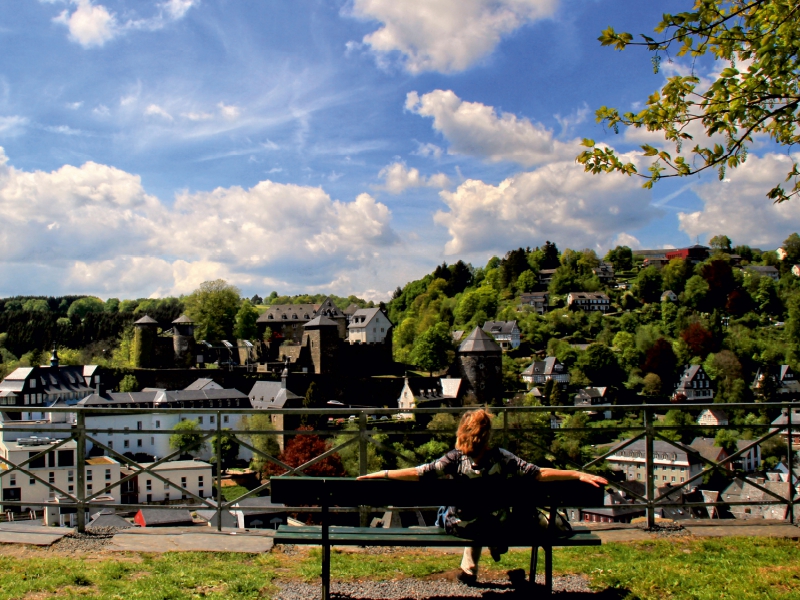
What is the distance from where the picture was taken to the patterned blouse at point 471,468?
134 inches

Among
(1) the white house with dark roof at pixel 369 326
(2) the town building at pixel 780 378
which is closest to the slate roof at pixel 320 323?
(1) the white house with dark roof at pixel 369 326

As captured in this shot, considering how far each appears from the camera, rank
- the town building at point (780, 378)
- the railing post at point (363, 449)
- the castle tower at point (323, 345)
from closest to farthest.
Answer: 1. the railing post at point (363, 449)
2. the castle tower at point (323, 345)
3. the town building at point (780, 378)

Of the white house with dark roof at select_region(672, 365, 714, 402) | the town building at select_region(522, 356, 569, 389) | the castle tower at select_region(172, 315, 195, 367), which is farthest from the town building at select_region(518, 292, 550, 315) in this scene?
the castle tower at select_region(172, 315, 195, 367)

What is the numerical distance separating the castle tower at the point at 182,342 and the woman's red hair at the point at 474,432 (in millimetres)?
54084

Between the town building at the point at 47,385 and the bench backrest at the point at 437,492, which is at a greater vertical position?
the bench backrest at the point at 437,492

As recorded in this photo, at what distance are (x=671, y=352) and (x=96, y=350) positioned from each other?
228ft

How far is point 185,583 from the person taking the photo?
11.4 feet

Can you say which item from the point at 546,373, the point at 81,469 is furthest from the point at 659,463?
the point at 546,373

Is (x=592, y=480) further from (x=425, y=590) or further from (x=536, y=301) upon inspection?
(x=536, y=301)

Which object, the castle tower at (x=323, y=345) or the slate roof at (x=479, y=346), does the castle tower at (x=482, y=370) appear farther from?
the castle tower at (x=323, y=345)

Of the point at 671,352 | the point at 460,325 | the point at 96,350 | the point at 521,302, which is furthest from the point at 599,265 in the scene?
the point at 96,350

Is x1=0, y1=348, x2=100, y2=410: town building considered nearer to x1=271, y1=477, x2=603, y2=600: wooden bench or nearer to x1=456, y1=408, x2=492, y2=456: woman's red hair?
x1=271, y1=477, x2=603, y2=600: wooden bench

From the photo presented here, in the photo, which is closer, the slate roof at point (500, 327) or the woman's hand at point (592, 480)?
the woman's hand at point (592, 480)

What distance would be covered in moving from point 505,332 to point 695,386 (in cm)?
2539
